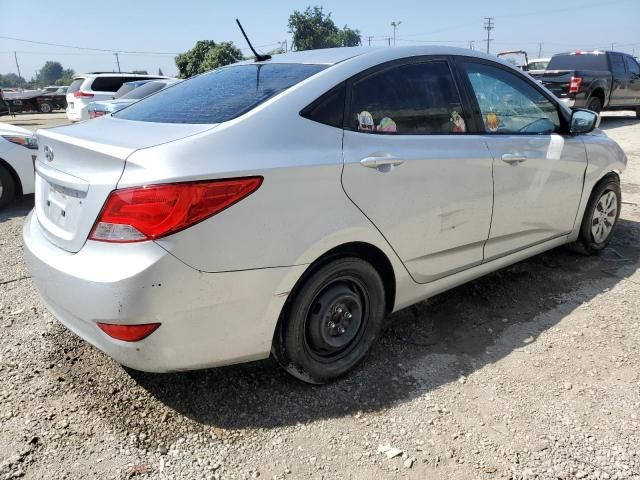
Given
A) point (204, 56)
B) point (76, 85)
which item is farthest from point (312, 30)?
point (76, 85)

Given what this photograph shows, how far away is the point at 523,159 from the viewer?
3.29 m

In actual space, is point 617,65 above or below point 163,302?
above

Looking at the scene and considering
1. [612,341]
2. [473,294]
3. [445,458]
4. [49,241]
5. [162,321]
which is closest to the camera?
[162,321]

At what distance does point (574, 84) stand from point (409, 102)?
11.4m

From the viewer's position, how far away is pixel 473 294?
3.75 meters

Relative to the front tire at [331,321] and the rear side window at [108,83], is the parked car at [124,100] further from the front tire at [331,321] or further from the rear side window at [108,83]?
the front tire at [331,321]

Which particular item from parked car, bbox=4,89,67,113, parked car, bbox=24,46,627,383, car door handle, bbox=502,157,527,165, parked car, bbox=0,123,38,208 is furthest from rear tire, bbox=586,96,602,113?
parked car, bbox=4,89,67,113

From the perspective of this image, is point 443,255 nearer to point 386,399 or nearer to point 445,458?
point 386,399

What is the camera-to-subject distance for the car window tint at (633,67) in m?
14.8

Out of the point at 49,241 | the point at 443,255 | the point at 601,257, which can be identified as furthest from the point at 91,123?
the point at 601,257

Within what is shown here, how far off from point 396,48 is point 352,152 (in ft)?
2.82

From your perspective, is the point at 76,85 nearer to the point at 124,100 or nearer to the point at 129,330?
the point at 124,100

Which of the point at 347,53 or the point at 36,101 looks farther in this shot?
the point at 36,101

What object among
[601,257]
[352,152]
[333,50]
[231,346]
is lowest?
[601,257]
